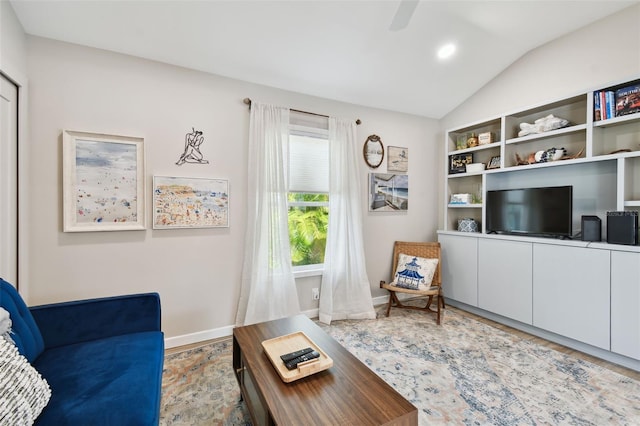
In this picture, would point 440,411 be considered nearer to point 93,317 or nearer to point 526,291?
point 526,291

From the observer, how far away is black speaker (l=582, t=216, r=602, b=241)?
2307 mm

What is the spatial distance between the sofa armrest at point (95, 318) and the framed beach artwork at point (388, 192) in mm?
2464

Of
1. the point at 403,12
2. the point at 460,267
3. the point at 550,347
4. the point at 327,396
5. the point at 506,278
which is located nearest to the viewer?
the point at 327,396

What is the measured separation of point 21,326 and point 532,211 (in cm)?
390

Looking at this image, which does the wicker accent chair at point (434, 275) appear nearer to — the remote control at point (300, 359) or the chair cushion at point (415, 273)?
the chair cushion at point (415, 273)

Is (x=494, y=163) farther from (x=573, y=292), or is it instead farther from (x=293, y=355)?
(x=293, y=355)

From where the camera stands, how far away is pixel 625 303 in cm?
207

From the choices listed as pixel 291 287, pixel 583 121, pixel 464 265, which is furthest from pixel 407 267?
pixel 583 121

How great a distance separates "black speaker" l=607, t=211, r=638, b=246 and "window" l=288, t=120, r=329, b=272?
7.96 feet

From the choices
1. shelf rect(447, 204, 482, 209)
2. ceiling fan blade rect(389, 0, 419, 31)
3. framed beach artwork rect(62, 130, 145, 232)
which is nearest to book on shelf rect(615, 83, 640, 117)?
shelf rect(447, 204, 482, 209)

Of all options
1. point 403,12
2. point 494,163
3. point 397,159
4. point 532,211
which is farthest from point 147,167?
point 532,211

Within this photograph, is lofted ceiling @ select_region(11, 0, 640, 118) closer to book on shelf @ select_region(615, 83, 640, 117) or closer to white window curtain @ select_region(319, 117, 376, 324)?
white window curtain @ select_region(319, 117, 376, 324)

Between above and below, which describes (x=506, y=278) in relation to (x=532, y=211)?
below

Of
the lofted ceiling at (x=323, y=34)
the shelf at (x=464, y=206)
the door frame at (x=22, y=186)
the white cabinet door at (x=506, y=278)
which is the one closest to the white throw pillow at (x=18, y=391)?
the door frame at (x=22, y=186)
